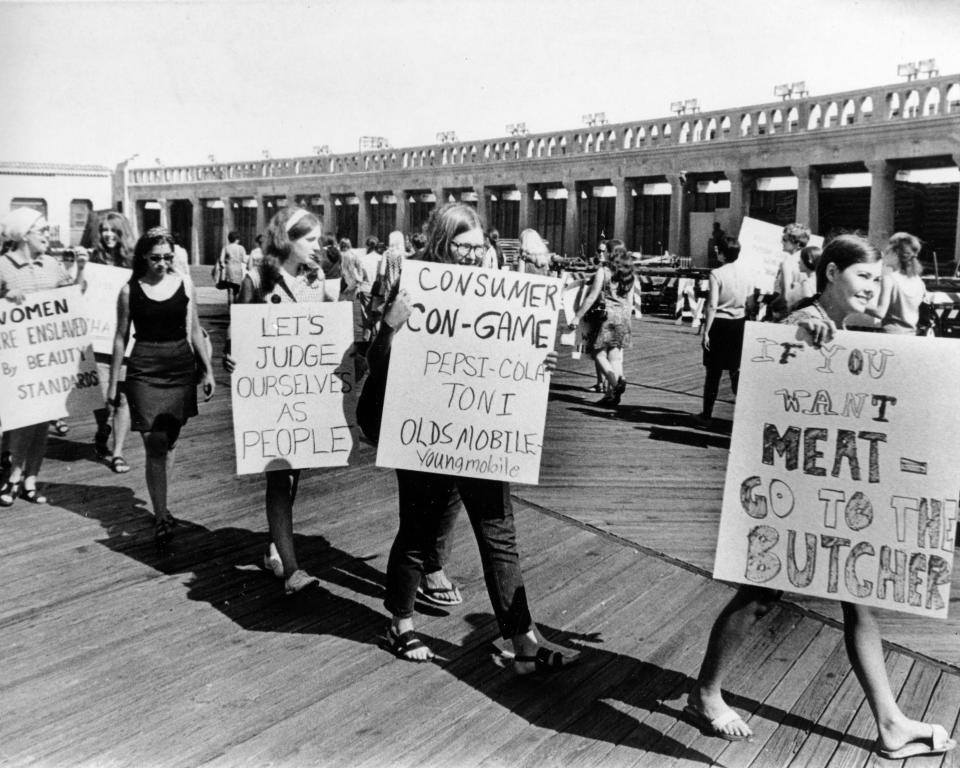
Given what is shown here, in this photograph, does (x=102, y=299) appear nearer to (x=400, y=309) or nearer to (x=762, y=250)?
(x=400, y=309)

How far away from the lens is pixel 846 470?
2879mm

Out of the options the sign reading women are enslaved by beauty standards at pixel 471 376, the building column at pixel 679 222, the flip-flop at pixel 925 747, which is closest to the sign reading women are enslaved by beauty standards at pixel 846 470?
the flip-flop at pixel 925 747

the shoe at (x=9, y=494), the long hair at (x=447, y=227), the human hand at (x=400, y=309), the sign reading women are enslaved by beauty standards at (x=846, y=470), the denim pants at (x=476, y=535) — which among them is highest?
the long hair at (x=447, y=227)

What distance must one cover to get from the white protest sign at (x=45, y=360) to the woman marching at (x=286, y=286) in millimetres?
2052

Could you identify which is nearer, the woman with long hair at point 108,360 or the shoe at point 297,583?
the shoe at point 297,583

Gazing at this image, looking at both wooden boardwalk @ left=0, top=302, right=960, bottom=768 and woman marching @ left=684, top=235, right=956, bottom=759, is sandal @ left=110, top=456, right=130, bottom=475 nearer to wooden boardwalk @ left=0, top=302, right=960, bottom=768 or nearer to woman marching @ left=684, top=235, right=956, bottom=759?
wooden boardwalk @ left=0, top=302, right=960, bottom=768

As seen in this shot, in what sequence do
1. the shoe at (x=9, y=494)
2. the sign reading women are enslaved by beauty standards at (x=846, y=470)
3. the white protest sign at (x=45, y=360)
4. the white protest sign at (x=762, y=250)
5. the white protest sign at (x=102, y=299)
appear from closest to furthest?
1. the sign reading women are enslaved by beauty standards at (x=846, y=470)
2. the white protest sign at (x=45, y=360)
3. the shoe at (x=9, y=494)
4. the white protest sign at (x=102, y=299)
5. the white protest sign at (x=762, y=250)

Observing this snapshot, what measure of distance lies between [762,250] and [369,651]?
622 cm

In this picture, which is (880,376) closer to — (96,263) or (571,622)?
(571,622)

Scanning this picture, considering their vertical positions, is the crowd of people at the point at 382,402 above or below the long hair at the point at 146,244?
below

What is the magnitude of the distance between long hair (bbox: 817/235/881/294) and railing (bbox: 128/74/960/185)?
51.3 ft

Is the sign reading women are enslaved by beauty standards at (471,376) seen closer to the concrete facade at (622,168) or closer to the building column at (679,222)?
the concrete facade at (622,168)

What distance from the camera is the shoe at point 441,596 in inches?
162

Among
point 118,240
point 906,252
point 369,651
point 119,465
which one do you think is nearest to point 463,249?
point 369,651
